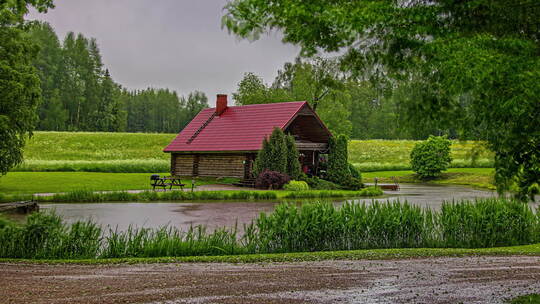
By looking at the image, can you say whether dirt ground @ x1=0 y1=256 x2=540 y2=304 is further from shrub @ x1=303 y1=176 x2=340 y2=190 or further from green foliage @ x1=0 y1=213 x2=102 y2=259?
shrub @ x1=303 y1=176 x2=340 y2=190

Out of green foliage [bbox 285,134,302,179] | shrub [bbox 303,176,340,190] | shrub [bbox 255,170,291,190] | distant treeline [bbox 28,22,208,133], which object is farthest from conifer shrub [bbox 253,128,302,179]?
distant treeline [bbox 28,22,208,133]

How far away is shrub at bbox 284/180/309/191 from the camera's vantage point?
92.9 feet

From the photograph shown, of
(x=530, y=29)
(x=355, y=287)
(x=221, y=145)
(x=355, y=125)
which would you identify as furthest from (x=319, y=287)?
(x=355, y=125)

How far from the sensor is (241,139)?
111ft

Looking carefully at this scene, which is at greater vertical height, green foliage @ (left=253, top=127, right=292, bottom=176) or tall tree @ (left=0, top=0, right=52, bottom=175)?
tall tree @ (left=0, top=0, right=52, bottom=175)

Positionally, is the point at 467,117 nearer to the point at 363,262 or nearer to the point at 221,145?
the point at 363,262

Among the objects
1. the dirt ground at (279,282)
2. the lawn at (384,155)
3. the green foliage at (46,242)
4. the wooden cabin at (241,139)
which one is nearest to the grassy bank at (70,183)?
the wooden cabin at (241,139)

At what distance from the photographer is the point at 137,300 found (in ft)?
20.9

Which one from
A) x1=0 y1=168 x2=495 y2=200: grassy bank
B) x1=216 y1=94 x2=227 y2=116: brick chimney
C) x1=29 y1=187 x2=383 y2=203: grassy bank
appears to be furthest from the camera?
x1=216 y1=94 x2=227 y2=116: brick chimney

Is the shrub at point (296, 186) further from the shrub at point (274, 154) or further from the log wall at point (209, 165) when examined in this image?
the log wall at point (209, 165)

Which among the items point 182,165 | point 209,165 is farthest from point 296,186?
point 182,165

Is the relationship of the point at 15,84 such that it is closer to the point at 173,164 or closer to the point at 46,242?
the point at 46,242

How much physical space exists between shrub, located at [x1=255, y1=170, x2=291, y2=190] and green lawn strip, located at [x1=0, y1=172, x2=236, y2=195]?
13.4 ft

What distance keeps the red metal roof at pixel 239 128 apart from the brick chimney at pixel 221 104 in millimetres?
472
